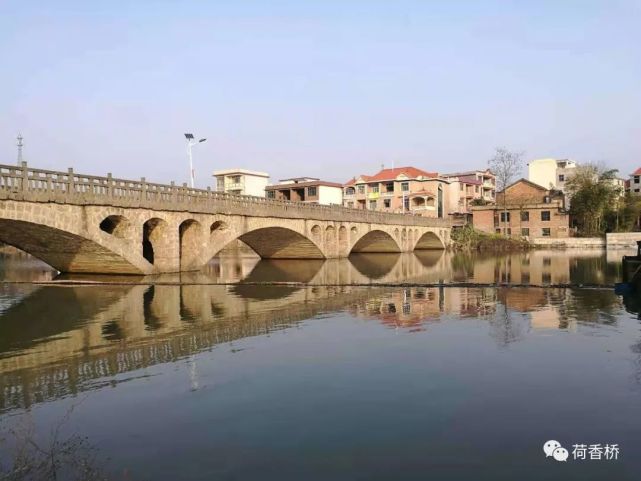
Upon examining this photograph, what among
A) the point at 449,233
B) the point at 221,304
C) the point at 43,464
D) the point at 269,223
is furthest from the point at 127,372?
the point at 449,233

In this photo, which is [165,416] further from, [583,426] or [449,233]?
[449,233]

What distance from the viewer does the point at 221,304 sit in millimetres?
23906

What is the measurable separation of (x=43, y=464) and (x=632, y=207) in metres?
98.9

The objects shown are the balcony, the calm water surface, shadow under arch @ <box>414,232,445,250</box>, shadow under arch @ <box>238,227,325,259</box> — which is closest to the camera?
the calm water surface

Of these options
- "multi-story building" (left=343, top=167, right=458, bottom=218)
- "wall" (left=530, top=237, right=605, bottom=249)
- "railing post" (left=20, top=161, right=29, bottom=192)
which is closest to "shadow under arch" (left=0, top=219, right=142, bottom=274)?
"railing post" (left=20, top=161, right=29, bottom=192)

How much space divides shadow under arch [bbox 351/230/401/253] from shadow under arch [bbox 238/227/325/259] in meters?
13.9

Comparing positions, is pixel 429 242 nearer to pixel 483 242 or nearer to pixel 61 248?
pixel 483 242

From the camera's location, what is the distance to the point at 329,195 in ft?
318

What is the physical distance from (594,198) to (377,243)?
4066 cm

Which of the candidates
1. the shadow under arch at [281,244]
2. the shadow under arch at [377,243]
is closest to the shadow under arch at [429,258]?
the shadow under arch at [377,243]

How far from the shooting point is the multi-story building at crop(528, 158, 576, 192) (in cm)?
11325

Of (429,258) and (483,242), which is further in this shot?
(483,242)

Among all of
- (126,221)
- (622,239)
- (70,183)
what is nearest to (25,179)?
(70,183)

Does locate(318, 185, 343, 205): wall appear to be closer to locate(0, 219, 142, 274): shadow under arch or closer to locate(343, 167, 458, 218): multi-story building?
locate(343, 167, 458, 218): multi-story building
